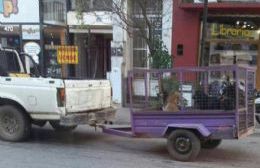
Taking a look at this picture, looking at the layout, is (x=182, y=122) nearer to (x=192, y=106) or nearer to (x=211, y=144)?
(x=192, y=106)

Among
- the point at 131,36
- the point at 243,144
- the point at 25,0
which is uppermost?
the point at 25,0

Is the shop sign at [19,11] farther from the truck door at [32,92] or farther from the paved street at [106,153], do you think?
the truck door at [32,92]

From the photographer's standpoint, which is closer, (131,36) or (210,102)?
(210,102)

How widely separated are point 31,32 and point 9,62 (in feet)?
26.5

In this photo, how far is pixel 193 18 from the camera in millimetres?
17750

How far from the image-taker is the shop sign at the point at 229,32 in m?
17.6

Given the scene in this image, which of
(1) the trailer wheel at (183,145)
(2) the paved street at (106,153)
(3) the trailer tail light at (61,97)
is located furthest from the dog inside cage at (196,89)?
(3) the trailer tail light at (61,97)

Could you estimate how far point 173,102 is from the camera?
10.2 m

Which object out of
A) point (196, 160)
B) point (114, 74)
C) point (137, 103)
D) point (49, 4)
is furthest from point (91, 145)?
point (49, 4)

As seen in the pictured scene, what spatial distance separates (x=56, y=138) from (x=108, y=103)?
1.30 meters

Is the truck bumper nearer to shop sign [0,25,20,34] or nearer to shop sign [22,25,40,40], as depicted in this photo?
shop sign [22,25,40,40]

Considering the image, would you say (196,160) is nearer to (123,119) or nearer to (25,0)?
(123,119)

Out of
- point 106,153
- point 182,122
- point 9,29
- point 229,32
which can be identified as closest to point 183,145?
point 182,122

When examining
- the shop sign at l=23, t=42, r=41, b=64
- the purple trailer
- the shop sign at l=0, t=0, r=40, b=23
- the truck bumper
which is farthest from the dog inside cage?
the shop sign at l=0, t=0, r=40, b=23
